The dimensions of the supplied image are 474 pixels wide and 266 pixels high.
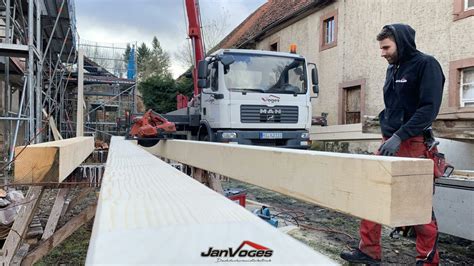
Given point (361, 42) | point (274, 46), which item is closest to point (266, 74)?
point (361, 42)

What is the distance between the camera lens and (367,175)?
97 centimetres

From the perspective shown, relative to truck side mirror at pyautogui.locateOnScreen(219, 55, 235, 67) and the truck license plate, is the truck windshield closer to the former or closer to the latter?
truck side mirror at pyautogui.locateOnScreen(219, 55, 235, 67)

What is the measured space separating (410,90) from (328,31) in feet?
39.1

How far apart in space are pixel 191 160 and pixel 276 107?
4.82 m

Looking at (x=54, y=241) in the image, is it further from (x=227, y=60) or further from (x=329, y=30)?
(x=329, y=30)

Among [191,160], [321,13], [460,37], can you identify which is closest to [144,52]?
[321,13]

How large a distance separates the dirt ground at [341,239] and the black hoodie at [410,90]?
4.77 ft

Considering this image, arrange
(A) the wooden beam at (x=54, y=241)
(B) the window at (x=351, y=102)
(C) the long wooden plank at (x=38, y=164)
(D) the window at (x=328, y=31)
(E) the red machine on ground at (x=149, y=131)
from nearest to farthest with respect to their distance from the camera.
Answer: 1. (C) the long wooden plank at (x=38, y=164)
2. (A) the wooden beam at (x=54, y=241)
3. (E) the red machine on ground at (x=149, y=131)
4. (B) the window at (x=351, y=102)
5. (D) the window at (x=328, y=31)

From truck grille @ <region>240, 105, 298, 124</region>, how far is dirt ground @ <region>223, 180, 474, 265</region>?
1.82 m

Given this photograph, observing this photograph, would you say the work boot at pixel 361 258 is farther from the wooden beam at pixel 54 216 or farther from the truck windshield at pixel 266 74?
the truck windshield at pixel 266 74

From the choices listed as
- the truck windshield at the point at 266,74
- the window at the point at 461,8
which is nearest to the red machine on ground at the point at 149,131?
the truck windshield at the point at 266,74

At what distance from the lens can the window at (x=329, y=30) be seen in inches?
543

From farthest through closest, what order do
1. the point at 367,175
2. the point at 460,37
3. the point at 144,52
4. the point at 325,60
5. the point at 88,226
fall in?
the point at 144,52 < the point at 325,60 < the point at 460,37 < the point at 88,226 < the point at 367,175

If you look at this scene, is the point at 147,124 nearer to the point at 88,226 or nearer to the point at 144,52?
the point at 88,226
